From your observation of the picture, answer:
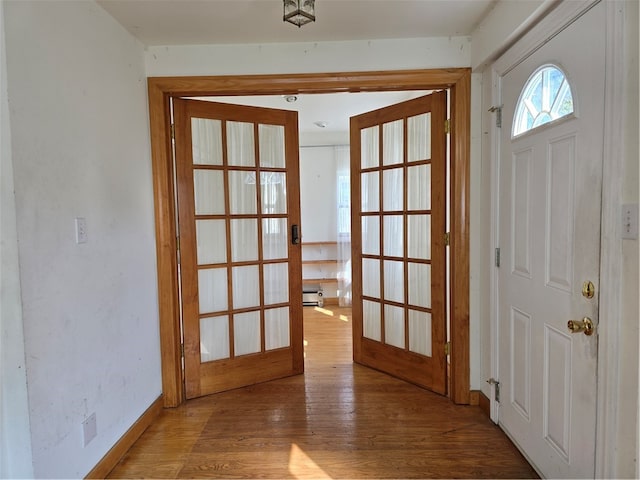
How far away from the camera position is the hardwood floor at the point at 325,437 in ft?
5.51

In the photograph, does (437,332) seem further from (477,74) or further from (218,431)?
(477,74)

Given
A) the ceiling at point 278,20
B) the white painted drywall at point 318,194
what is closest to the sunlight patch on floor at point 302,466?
the ceiling at point 278,20

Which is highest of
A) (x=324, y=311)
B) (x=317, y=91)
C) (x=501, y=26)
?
(x=501, y=26)

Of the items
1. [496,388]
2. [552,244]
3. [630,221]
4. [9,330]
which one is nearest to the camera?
[630,221]

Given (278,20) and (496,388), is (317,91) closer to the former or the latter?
(278,20)

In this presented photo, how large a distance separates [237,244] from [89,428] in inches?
53.1

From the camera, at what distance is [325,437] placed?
6.32ft

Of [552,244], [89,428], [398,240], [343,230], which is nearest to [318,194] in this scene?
[343,230]

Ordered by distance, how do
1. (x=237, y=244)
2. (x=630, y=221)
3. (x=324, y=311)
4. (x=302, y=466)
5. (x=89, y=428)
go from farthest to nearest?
(x=324, y=311) → (x=237, y=244) → (x=302, y=466) → (x=89, y=428) → (x=630, y=221)

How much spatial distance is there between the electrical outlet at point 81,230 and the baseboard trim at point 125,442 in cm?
108

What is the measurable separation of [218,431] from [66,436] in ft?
2.64

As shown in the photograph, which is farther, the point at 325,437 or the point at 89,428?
the point at 325,437

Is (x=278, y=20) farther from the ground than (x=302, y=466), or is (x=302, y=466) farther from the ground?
(x=278, y=20)

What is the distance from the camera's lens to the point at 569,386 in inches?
53.8
